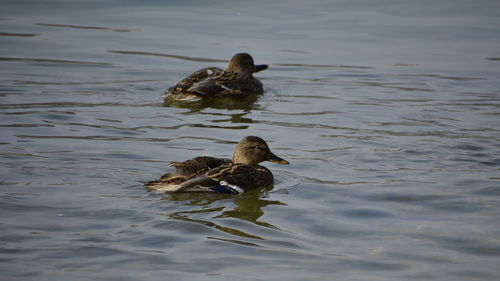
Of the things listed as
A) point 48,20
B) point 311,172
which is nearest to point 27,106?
point 311,172

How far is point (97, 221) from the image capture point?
745 cm

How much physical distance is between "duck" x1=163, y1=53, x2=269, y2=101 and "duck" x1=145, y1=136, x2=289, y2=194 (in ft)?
13.2

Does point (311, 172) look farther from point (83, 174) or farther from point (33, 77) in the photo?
point (33, 77)

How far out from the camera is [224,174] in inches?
346

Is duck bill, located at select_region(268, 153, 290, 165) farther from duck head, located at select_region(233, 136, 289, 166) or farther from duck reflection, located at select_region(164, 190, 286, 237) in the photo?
duck reflection, located at select_region(164, 190, 286, 237)

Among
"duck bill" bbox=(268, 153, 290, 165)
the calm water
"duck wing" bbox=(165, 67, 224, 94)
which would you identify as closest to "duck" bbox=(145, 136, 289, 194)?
"duck bill" bbox=(268, 153, 290, 165)

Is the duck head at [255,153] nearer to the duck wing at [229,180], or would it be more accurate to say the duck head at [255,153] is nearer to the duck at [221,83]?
the duck wing at [229,180]

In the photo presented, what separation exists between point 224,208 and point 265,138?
3073 mm

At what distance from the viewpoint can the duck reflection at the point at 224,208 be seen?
7.57m

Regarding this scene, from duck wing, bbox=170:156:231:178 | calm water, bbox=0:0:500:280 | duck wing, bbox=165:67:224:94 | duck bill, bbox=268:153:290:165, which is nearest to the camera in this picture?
calm water, bbox=0:0:500:280

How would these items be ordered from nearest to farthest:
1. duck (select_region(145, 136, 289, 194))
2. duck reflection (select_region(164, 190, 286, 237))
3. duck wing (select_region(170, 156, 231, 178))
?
duck reflection (select_region(164, 190, 286, 237))
duck (select_region(145, 136, 289, 194))
duck wing (select_region(170, 156, 231, 178))

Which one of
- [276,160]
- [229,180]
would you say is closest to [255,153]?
[276,160]

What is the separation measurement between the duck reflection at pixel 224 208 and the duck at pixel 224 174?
77 millimetres

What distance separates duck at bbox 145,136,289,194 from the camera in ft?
27.9
